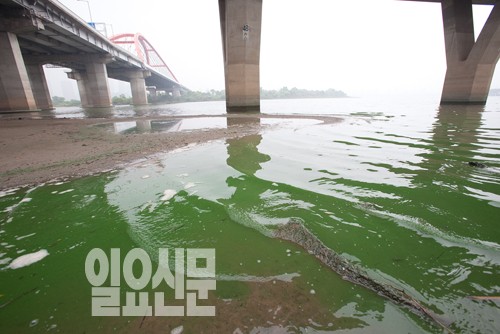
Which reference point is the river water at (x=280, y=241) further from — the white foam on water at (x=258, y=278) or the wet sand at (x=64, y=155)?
the wet sand at (x=64, y=155)

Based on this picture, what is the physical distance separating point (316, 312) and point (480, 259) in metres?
1.29

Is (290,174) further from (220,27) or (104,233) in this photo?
(220,27)

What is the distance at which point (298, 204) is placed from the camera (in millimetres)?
2541

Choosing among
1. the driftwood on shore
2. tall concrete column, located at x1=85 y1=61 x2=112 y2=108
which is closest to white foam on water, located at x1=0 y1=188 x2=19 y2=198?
the driftwood on shore

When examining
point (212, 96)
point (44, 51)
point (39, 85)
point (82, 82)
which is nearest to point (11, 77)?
point (44, 51)

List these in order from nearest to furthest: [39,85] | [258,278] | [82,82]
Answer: [258,278] → [39,85] → [82,82]

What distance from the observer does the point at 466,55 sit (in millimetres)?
23469

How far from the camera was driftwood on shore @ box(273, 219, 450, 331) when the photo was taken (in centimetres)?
126

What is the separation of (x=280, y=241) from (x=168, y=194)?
5.32ft

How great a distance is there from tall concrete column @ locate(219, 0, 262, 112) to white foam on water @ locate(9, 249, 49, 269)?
18.1 metres

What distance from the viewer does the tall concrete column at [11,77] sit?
72.6 ft

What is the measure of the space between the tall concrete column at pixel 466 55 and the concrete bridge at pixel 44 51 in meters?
38.8

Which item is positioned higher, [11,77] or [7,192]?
[11,77]

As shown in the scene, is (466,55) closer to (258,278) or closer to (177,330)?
(258,278)
